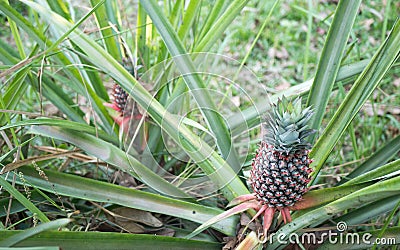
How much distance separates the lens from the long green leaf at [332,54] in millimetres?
1258

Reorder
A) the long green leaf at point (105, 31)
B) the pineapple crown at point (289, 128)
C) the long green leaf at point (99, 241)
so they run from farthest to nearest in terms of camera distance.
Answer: the long green leaf at point (105, 31), the pineapple crown at point (289, 128), the long green leaf at point (99, 241)

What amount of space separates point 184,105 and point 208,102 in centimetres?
26

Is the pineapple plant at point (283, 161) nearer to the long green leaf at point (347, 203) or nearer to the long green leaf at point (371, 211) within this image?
the long green leaf at point (347, 203)

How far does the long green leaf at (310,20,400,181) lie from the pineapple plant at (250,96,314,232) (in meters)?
0.11

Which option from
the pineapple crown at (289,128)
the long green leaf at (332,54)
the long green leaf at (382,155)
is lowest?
the long green leaf at (382,155)

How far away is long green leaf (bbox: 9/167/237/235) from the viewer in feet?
4.12

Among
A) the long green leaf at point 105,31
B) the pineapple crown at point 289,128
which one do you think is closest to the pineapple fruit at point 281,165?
the pineapple crown at point 289,128

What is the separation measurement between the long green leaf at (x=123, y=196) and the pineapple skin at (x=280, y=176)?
16 cm

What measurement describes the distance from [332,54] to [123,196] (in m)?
0.69

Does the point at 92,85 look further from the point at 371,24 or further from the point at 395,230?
the point at 371,24

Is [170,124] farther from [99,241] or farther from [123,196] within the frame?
[99,241]

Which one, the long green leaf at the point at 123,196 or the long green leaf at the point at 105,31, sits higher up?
the long green leaf at the point at 105,31

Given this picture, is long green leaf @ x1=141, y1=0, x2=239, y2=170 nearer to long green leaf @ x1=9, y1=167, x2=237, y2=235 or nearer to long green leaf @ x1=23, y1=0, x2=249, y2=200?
long green leaf @ x1=23, y1=0, x2=249, y2=200

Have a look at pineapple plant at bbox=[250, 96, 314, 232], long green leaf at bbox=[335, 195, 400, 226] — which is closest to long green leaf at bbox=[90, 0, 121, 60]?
pineapple plant at bbox=[250, 96, 314, 232]
